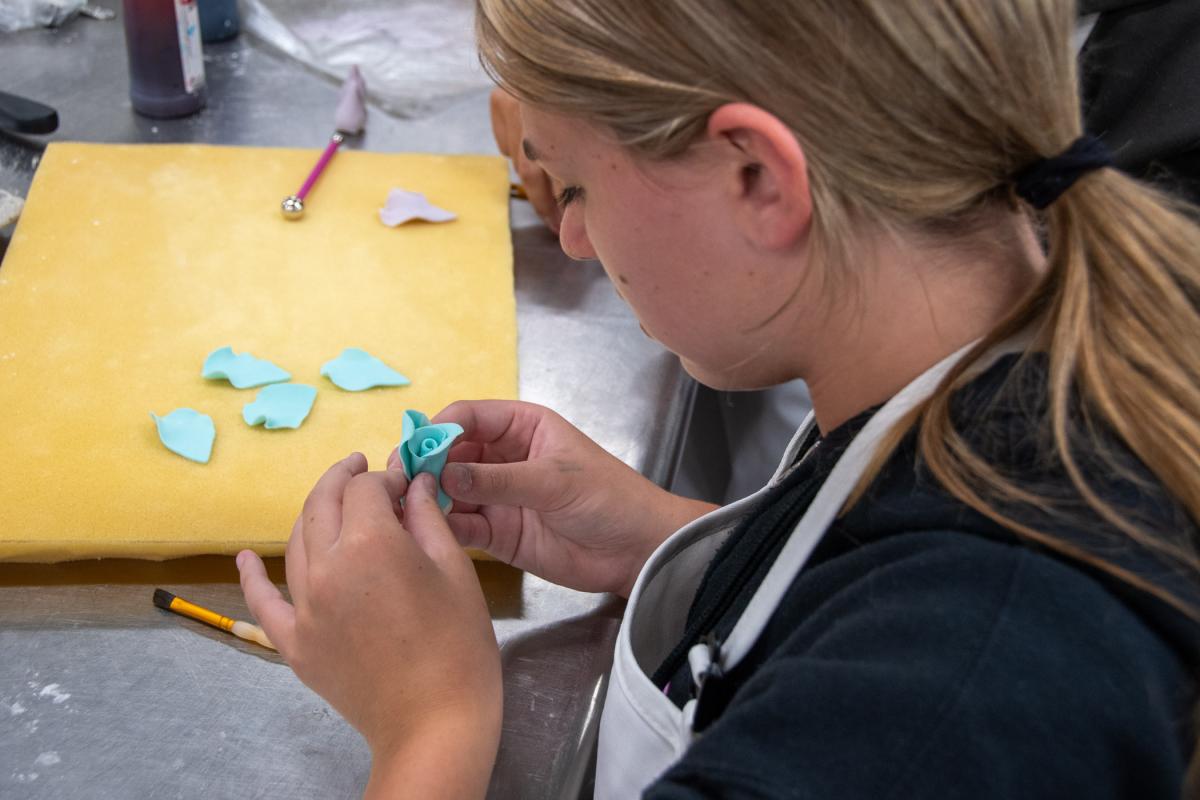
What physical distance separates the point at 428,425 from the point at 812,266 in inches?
12.1

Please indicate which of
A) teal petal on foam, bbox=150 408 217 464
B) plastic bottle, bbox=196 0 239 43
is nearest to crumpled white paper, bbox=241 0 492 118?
plastic bottle, bbox=196 0 239 43

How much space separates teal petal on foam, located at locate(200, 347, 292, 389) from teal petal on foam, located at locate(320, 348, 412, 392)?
0.13ft

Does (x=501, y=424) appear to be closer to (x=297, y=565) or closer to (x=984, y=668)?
(x=297, y=565)

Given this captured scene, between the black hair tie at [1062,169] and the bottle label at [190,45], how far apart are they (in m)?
1.07

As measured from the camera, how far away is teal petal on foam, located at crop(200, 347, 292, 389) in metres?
0.97

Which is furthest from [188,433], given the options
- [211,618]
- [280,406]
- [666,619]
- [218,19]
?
[218,19]

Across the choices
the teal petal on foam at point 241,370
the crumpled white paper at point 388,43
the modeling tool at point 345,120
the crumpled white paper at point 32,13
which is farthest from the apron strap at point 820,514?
the crumpled white paper at point 32,13

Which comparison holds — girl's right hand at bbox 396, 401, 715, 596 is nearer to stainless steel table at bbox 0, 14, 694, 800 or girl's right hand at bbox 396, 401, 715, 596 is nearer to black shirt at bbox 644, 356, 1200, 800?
stainless steel table at bbox 0, 14, 694, 800

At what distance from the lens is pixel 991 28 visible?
0.57m

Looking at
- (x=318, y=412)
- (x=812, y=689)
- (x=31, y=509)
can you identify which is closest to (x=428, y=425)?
(x=318, y=412)

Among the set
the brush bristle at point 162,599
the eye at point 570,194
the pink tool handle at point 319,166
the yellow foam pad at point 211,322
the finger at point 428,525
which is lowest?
the brush bristle at point 162,599

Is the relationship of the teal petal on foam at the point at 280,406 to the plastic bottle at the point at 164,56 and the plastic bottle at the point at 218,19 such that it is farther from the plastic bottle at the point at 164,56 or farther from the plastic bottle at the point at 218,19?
the plastic bottle at the point at 218,19

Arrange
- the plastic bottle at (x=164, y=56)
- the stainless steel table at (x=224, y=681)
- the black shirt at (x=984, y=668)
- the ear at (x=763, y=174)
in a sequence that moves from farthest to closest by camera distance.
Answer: the plastic bottle at (x=164, y=56)
the stainless steel table at (x=224, y=681)
the ear at (x=763, y=174)
the black shirt at (x=984, y=668)

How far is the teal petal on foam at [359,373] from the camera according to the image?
3.22 ft
